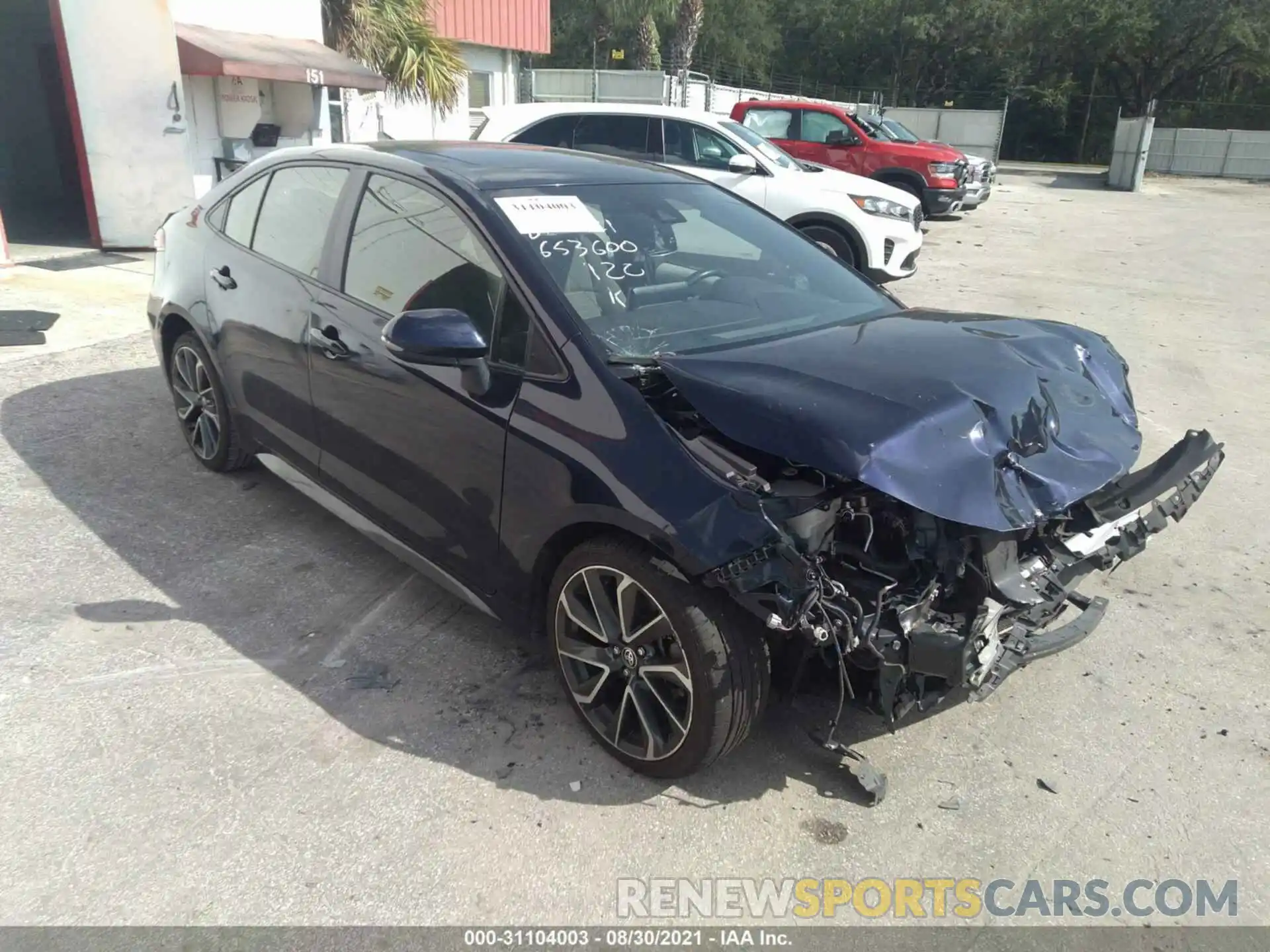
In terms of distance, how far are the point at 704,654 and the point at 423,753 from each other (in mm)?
1011

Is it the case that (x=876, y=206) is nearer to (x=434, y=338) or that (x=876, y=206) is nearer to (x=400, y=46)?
(x=400, y=46)

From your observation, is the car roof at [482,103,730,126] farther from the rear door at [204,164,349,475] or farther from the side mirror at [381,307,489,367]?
the side mirror at [381,307,489,367]

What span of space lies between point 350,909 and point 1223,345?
28.9ft

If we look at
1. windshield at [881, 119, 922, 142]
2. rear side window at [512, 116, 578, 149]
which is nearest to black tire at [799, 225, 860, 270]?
rear side window at [512, 116, 578, 149]

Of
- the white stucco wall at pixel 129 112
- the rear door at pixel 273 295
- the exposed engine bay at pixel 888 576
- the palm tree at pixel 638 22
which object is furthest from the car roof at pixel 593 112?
the palm tree at pixel 638 22

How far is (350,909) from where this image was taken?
2387 millimetres

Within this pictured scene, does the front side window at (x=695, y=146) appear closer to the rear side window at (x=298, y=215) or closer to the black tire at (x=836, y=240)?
the black tire at (x=836, y=240)

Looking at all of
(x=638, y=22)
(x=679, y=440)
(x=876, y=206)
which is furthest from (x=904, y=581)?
(x=638, y=22)

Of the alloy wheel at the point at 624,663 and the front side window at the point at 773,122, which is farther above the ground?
the front side window at the point at 773,122

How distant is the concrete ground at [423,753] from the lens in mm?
2518

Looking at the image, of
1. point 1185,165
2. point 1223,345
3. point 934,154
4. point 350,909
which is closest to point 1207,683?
point 350,909

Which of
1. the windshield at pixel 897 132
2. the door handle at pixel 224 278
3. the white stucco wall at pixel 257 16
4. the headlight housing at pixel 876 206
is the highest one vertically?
the white stucco wall at pixel 257 16

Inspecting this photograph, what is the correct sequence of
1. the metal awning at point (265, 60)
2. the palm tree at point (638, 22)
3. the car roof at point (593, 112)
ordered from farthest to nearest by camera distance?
the palm tree at point (638, 22) < the car roof at point (593, 112) < the metal awning at point (265, 60)

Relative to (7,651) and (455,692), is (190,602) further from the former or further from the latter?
(455,692)
